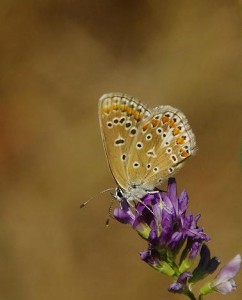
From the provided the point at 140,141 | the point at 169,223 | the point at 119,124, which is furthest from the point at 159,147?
the point at 169,223

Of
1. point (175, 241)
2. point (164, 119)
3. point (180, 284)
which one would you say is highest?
A: point (164, 119)

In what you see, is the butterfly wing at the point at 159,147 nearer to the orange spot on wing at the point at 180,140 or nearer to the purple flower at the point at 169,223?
the orange spot on wing at the point at 180,140

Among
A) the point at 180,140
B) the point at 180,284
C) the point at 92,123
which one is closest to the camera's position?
the point at 180,284

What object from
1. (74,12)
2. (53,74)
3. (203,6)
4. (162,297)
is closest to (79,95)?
(53,74)

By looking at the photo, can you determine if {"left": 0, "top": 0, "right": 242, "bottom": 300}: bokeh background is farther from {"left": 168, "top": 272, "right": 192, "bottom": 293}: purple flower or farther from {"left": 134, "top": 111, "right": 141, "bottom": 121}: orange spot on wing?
{"left": 168, "top": 272, "right": 192, "bottom": 293}: purple flower

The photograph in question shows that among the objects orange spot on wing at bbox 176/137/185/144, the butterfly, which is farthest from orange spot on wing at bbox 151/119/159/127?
orange spot on wing at bbox 176/137/185/144

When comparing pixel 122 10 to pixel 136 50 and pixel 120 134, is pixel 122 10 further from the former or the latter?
pixel 120 134

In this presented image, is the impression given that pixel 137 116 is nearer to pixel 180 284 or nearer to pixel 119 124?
pixel 119 124
